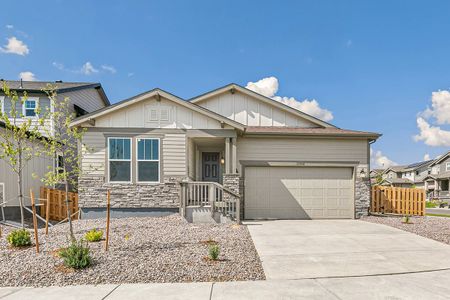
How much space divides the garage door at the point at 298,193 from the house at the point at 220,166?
0.04 meters

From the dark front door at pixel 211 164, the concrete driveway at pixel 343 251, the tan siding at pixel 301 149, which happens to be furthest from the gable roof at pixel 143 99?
the concrete driveway at pixel 343 251

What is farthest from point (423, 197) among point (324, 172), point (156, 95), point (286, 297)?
point (156, 95)

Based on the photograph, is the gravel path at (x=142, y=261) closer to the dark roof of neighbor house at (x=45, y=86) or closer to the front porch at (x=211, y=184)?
the front porch at (x=211, y=184)

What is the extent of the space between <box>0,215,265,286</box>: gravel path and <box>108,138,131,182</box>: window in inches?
121

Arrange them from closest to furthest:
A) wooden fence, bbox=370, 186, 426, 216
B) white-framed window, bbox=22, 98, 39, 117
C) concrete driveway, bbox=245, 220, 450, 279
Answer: concrete driveway, bbox=245, 220, 450, 279 < wooden fence, bbox=370, 186, 426, 216 < white-framed window, bbox=22, 98, 39, 117

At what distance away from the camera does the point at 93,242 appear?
644cm

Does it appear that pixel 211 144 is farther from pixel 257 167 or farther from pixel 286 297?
pixel 286 297

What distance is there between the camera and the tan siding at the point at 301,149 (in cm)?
1138

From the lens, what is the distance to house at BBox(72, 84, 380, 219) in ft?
34.1

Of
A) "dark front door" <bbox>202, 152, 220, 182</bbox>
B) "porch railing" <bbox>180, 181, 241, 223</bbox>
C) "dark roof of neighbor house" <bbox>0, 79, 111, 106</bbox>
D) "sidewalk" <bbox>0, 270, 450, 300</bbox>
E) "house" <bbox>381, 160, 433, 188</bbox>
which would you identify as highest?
"dark roof of neighbor house" <bbox>0, 79, 111, 106</bbox>

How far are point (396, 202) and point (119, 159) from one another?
1165 cm

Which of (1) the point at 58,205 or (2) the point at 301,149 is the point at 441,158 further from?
(1) the point at 58,205

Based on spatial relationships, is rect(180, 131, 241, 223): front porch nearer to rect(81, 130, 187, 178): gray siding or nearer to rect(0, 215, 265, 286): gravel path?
rect(81, 130, 187, 178): gray siding

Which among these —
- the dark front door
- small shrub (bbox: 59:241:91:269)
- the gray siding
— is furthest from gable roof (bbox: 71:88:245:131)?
small shrub (bbox: 59:241:91:269)
